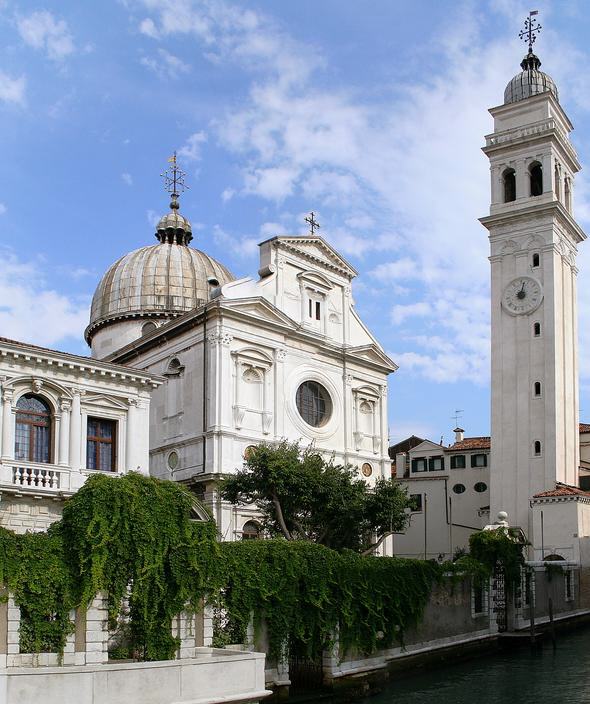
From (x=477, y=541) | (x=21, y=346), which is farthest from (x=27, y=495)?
(x=477, y=541)

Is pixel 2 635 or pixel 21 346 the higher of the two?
pixel 21 346

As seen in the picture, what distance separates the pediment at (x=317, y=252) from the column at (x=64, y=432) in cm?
1542

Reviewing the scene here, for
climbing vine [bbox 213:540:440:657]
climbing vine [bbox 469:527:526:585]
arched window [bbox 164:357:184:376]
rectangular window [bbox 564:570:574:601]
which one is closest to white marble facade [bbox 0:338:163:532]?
climbing vine [bbox 213:540:440:657]

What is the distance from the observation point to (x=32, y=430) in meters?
30.2

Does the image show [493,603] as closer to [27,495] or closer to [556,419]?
[556,419]

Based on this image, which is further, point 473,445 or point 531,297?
point 473,445

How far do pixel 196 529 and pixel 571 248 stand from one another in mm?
39041

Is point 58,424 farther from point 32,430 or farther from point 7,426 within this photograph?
point 7,426

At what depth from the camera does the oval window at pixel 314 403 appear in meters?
43.7

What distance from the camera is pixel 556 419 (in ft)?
168

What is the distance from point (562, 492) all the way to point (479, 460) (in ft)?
37.7

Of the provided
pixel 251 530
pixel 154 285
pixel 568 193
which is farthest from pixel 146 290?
pixel 568 193

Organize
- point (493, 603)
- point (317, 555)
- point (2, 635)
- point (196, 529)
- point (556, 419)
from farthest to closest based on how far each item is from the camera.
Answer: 1. point (556, 419)
2. point (493, 603)
3. point (317, 555)
4. point (196, 529)
5. point (2, 635)

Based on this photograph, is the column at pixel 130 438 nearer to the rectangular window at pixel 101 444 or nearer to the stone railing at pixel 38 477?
the rectangular window at pixel 101 444
